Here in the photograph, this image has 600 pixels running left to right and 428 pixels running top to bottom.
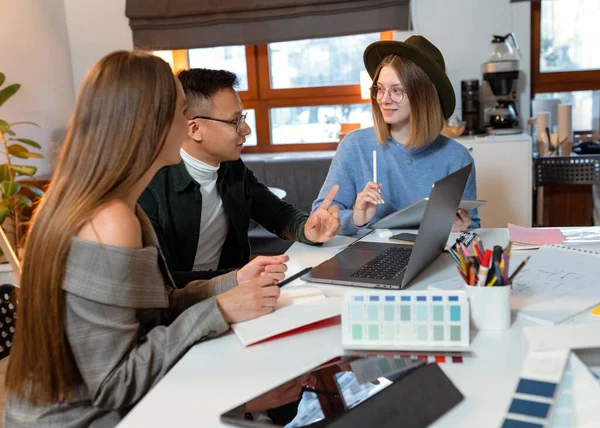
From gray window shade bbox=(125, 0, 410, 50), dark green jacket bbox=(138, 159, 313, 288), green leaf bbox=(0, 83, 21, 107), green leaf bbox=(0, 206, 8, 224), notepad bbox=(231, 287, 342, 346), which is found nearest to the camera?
notepad bbox=(231, 287, 342, 346)

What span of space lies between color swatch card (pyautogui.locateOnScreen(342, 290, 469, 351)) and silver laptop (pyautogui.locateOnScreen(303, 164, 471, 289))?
0.72 ft

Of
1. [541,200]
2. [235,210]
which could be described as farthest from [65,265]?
[541,200]

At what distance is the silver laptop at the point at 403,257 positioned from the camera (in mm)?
1168

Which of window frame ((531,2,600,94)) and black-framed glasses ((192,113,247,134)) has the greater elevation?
window frame ((531,2,600,94))

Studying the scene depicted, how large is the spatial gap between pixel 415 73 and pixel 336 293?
3.31 feet

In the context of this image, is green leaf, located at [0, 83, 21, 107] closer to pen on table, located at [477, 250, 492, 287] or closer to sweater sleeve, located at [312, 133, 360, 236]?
A: sweater sleeve, located at [312, 133, 360, 236]

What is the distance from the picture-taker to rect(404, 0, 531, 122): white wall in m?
3.69

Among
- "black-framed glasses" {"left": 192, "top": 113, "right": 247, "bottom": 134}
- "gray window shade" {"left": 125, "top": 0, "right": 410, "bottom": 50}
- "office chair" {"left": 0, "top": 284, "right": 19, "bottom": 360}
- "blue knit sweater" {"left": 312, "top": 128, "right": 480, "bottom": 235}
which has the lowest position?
"office chair" {"left": 0, "top": 284, "right": 19, "bottom": 360}

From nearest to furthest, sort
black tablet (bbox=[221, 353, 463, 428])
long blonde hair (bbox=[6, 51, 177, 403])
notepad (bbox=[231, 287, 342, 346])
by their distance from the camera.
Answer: black tablet (bbox=[221, 353, 463, 428])
long blonde hair (bbox=[6, 51, 177, 403])
notepad (bbox=[231, 287, 342, 346])

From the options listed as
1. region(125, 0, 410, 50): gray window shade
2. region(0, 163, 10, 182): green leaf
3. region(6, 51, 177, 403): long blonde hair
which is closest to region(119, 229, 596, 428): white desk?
region(6, 51, 177, 403): long blonde hair

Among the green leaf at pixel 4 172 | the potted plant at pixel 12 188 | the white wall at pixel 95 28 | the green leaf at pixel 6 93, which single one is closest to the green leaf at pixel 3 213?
the potted plant at pixel 12 188

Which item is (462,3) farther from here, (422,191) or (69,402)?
(69,402)

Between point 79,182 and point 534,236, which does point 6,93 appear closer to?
point 79,182

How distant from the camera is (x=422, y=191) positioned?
200cm
